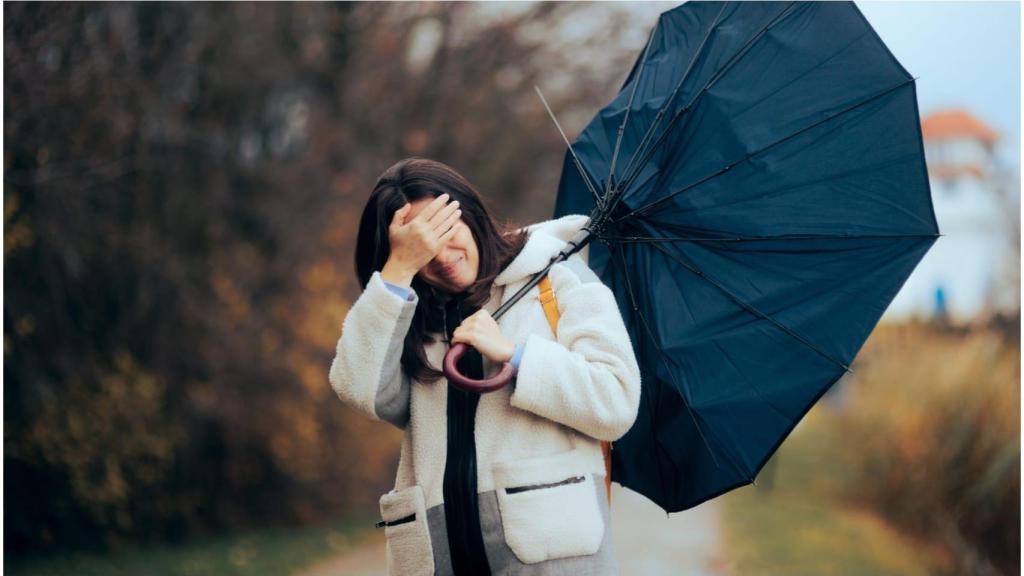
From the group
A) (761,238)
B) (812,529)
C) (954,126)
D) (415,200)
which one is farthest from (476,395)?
(954,126)

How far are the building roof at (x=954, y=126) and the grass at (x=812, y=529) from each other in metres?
3.64

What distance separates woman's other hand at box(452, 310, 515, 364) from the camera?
113 inches

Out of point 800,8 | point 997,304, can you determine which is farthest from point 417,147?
point 800,8

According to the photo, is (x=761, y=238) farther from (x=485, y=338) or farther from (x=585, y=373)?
(x=485, y=338)

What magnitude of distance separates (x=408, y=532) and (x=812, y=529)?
839cm

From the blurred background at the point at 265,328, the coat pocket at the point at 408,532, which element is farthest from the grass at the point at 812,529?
the coat pocket at the point at 408,532

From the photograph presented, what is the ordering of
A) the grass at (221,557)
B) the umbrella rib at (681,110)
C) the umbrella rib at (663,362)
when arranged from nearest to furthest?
1. the umbrella rib at (663,362)
2. the umbrella rib at (681,110)
3. the grass at (221,557)

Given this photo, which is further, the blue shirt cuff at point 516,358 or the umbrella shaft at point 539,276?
the umbrella shaft at point 539,276

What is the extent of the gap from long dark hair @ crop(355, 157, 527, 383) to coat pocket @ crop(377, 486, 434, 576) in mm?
314

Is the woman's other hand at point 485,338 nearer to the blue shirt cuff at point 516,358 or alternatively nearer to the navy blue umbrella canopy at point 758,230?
the blue shirt cuff at point 516,358

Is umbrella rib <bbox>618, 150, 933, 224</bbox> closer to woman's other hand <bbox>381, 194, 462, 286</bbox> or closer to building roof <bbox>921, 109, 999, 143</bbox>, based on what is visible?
woman's other hand <bbox>381, 194, 462, 286</bbox>

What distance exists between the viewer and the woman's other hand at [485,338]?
2879 millimetres

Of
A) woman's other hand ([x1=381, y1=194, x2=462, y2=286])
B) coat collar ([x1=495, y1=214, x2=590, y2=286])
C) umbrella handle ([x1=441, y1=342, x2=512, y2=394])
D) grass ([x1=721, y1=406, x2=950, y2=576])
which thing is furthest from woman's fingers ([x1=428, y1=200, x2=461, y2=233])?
grass ([x1=721, y1=406, x2=950, y2=576])

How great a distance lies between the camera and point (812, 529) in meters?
10.7
